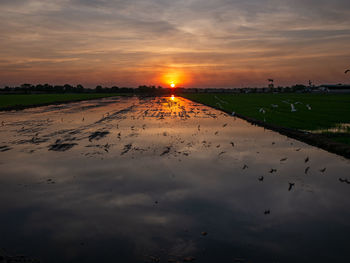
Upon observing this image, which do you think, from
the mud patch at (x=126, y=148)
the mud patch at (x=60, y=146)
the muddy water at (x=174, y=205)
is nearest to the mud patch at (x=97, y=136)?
the mud patch at (x=60, y=146)

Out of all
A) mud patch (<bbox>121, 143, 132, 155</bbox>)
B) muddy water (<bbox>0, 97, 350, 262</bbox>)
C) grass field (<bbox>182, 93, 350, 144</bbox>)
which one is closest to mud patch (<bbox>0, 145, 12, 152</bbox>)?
muddy water (<bbox>0, 97, 350, 262</bbox>)

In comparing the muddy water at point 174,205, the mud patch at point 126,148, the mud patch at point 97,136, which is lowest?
the muddy water at point 174,205

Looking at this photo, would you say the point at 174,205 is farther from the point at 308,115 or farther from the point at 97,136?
the point at 308,115

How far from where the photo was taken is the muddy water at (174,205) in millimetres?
6484

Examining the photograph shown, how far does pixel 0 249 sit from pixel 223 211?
16.6 feet

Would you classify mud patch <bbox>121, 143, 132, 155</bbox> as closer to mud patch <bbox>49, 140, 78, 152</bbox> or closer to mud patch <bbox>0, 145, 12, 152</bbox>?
mud patch <bbox>49, 140, 78, 152</bbox>

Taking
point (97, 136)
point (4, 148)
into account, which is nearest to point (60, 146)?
point (4, 148)

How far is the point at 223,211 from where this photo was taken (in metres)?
8.45

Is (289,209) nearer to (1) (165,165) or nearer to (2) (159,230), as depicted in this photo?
(2) (159,230)

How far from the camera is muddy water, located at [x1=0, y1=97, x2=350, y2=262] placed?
→ 6.48 metres

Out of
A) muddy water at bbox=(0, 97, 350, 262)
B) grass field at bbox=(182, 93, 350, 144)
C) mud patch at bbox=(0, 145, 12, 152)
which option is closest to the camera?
muddy water at bbox=(0, 97, 350, 262)

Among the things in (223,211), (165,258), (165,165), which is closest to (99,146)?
(165,165)

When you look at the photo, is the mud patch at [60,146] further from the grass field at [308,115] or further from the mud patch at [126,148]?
the grass field at [308,115]

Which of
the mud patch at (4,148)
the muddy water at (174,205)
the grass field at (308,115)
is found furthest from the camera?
the grass field at (308,115)
